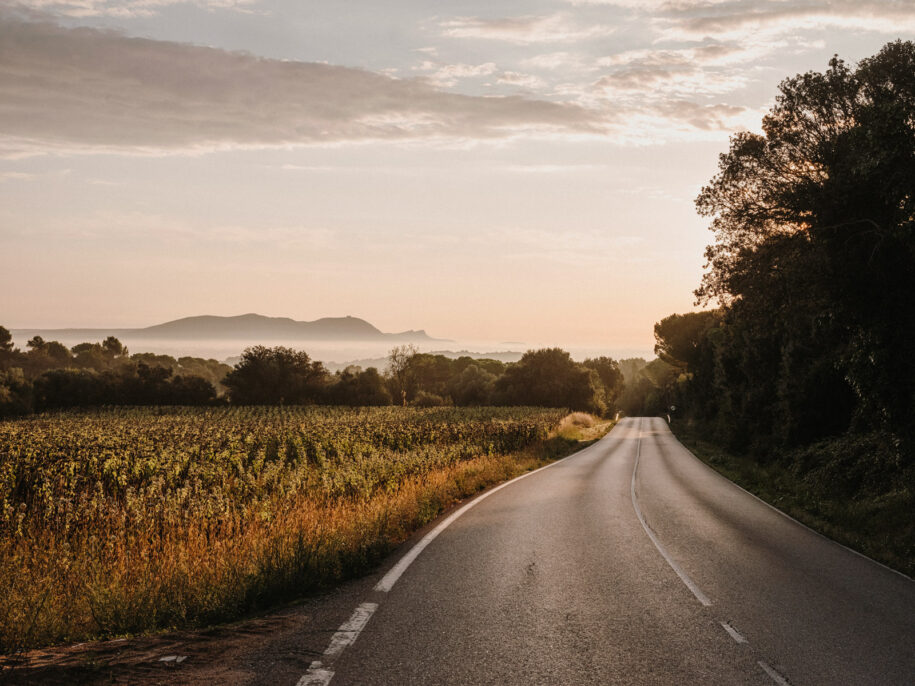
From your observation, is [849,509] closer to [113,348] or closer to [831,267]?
[831,267]

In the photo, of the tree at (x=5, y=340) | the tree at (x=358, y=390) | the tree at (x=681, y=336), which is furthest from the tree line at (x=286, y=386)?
the tree at (x=5, y=340)

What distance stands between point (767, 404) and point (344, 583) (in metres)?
31.1

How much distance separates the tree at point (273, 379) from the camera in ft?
294

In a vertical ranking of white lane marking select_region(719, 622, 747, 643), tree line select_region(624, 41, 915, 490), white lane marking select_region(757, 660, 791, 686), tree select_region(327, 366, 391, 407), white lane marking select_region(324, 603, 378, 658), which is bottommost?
tree select_region(327, 366, 391, 407)

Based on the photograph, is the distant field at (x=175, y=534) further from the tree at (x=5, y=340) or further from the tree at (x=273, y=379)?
the tree at (x=5, y=340)

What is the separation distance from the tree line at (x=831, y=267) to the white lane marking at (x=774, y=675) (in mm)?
8874

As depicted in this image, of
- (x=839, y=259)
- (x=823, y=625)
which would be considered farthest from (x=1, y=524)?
(x=839, y=259)

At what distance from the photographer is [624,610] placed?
767 centimetres

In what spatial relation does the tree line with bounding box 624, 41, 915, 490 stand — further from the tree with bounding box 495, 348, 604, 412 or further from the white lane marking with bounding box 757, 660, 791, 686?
the tree with bounding box 495, 348, 604, 412

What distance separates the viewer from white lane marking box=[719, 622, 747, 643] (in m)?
6.81

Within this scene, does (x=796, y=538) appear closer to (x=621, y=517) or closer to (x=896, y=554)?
(x=896, y=554)

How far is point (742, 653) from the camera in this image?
6.42m

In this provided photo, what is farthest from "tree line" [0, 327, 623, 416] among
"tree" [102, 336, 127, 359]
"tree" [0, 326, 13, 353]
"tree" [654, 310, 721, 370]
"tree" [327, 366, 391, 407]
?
"tree" [102, 336, 127, 359]

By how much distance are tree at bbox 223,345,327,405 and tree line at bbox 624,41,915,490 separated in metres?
67.7
